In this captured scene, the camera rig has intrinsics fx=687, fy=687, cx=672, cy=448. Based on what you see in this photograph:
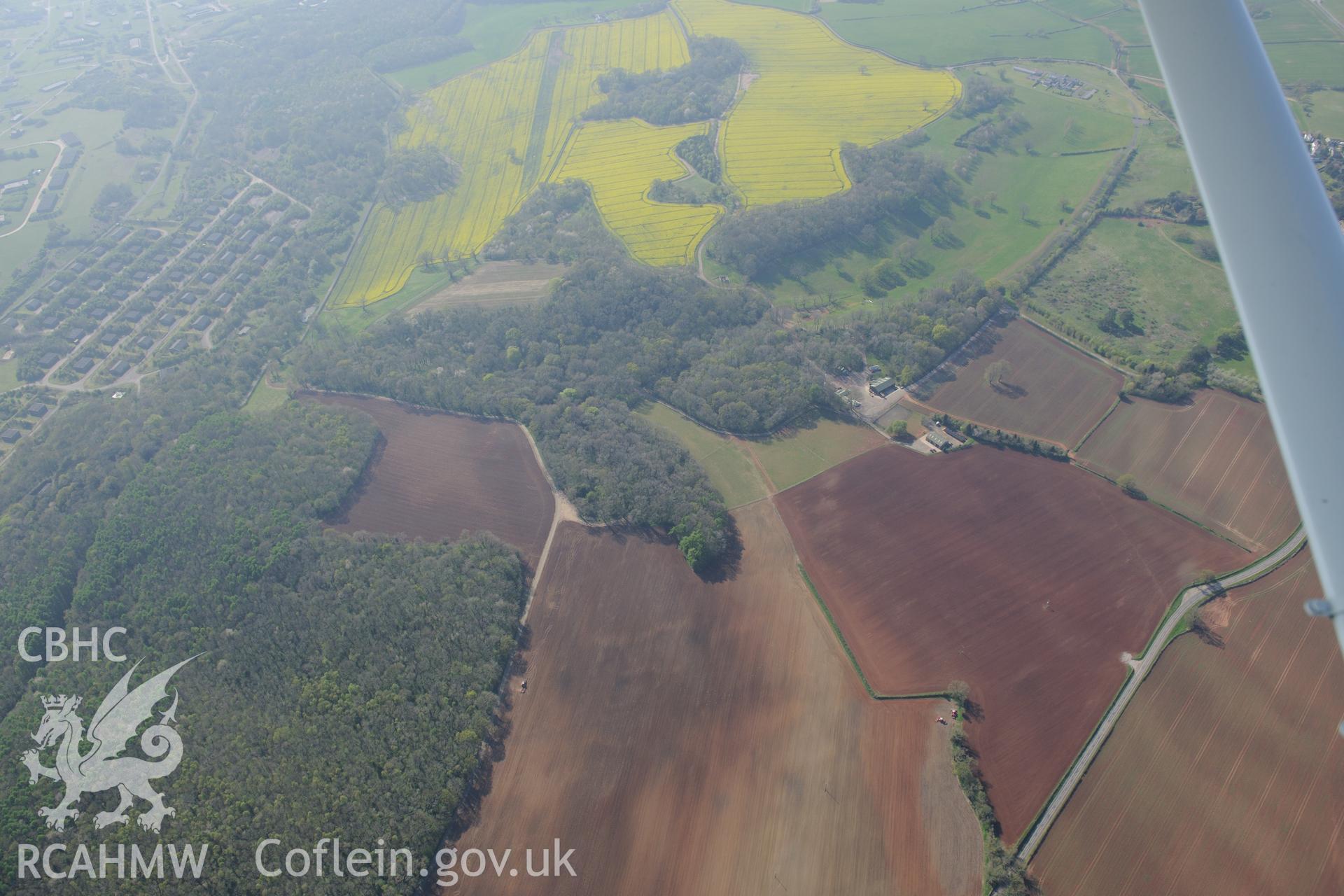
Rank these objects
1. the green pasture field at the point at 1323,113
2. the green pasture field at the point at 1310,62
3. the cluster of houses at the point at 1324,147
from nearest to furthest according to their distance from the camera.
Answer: the cluster of houses at the point at 1324,147 → the green pasture field at the point at 1323,113 → the green pasture field at the point at 1310,62

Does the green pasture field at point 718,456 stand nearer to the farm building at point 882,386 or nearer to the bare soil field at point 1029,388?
the farm building at point 882,386

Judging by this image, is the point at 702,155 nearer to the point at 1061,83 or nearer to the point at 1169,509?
the point at 1061,83

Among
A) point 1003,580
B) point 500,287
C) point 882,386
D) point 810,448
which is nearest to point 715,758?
point 1003,580

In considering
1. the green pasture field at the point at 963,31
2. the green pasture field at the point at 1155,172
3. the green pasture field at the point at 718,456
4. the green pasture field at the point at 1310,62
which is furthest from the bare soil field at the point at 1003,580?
the green pasture field at the point at 963,31

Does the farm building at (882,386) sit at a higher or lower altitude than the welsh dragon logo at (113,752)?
higher

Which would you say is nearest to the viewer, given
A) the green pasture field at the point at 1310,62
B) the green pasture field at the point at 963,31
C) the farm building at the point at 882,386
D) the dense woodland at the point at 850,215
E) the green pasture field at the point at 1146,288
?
the farm building at the point at 882,386

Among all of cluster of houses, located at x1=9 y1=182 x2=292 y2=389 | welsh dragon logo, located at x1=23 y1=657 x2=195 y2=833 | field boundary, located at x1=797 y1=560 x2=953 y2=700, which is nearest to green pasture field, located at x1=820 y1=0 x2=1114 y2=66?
cluster of houses, located at x1=9 y1=182 x2=292 y2=389
